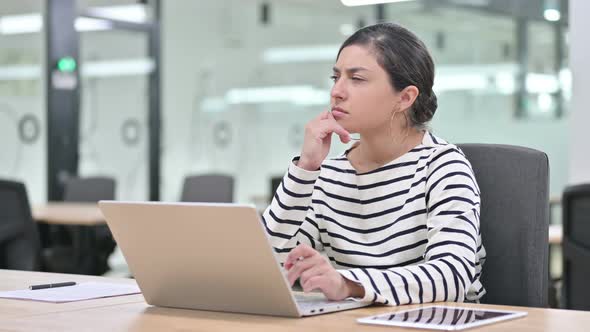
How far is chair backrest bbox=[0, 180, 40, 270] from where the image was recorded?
421cm

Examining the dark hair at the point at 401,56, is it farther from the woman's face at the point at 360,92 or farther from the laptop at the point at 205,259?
the laptop at the point at 205,259

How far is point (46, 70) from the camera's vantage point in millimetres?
7270

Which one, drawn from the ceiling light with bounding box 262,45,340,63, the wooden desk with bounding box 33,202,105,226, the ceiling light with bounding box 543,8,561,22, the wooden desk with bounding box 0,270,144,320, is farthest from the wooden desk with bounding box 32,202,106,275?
the ceiling light with bounding box 543,8,561,22

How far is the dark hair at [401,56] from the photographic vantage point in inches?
82.2

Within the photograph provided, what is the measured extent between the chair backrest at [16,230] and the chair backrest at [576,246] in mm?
2263

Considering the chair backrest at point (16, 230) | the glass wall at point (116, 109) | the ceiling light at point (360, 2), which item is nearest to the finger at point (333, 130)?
the chair backrest at point (16, 230)

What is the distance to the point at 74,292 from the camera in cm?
193

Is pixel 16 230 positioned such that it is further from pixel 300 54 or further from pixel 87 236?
pixel 300 54

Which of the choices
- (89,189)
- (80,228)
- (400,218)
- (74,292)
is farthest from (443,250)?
(89,189)

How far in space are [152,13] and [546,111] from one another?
10.8 feet

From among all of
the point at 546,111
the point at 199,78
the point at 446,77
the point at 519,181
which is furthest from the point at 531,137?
the point at 519,181

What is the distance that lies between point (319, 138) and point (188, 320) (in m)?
0.62

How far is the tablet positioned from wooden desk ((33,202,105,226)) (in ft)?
11.9

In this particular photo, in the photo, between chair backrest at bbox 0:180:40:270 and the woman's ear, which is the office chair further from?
the woman's ear
